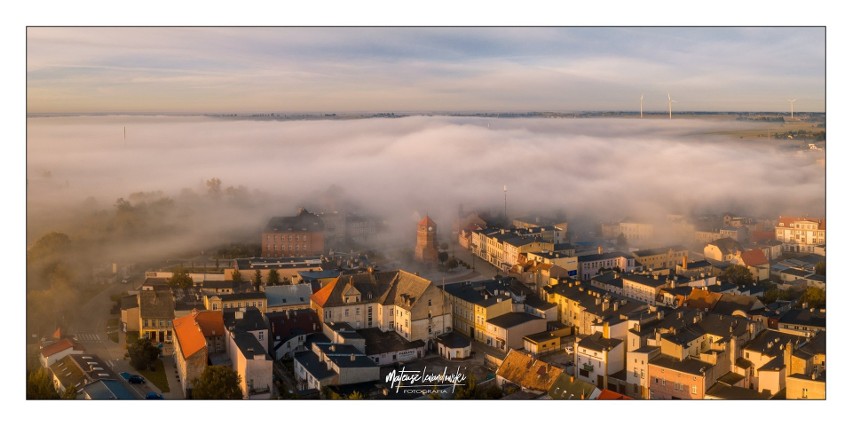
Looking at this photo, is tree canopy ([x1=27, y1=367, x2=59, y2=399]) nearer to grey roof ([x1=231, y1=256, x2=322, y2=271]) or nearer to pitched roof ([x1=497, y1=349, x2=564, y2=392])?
pitched roof ([x1=497, y1=349, x2=564, y2=392])

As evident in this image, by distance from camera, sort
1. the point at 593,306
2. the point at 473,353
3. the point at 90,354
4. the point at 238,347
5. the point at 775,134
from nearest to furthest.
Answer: the point at 238,347 → the point at 90,354 → the point at 473,353 → the point at 593,306 → the point at 775,134

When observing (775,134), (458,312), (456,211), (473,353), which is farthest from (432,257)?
(775,134)

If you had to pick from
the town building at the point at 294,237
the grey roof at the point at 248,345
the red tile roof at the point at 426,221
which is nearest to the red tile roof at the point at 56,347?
the grey roof at the point at 248,345

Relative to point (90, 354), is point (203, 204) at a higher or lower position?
higher

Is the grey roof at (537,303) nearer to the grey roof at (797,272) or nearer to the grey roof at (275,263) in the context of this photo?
the grey roof at (275,263)

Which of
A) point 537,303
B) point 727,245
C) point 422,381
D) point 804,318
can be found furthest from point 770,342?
point 727,245

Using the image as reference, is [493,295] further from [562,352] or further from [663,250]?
[663,250]

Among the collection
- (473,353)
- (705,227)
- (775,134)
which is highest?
(775,134)

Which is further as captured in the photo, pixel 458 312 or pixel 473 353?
pixel 458 312
